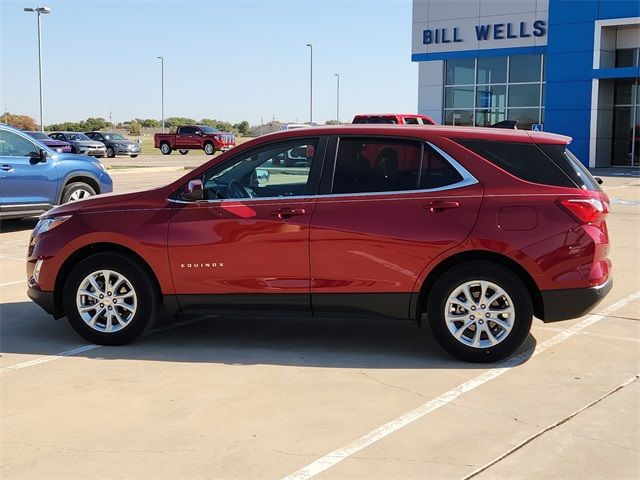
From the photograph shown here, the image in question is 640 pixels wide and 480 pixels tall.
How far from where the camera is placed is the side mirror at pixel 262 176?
5973mm

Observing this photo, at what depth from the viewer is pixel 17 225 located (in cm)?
1347

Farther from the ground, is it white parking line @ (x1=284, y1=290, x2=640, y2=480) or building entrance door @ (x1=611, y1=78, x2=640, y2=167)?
building entrance door @ (x1=611, y1=78, x2=640, y2=167)

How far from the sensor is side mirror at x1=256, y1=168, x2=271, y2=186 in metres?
5.97

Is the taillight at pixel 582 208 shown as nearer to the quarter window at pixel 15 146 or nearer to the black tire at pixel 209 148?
the quarter window at pixel 15 146

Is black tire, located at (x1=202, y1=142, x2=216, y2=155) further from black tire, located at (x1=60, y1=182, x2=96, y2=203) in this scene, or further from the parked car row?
black tire, located at (x1=60, y1=182, x2=96, y2=203)

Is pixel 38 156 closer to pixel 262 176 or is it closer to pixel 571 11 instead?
pixel 262 176

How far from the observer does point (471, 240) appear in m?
5.45

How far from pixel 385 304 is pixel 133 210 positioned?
7.09ft

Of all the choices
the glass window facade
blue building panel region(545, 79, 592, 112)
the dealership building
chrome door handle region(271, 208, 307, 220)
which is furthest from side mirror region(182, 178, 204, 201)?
the glass window facade

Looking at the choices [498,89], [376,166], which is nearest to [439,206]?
[376,166]

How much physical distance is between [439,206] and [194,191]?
75.6 inches

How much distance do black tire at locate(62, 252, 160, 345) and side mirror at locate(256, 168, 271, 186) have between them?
3.86 ft

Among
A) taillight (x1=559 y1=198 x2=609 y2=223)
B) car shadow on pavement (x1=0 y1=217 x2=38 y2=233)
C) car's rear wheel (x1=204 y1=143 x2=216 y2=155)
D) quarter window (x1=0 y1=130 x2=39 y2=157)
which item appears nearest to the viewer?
taillight (x1=559 y1=198 x2=609 y2=223)

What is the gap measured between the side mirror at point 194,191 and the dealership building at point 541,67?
27.5 m
